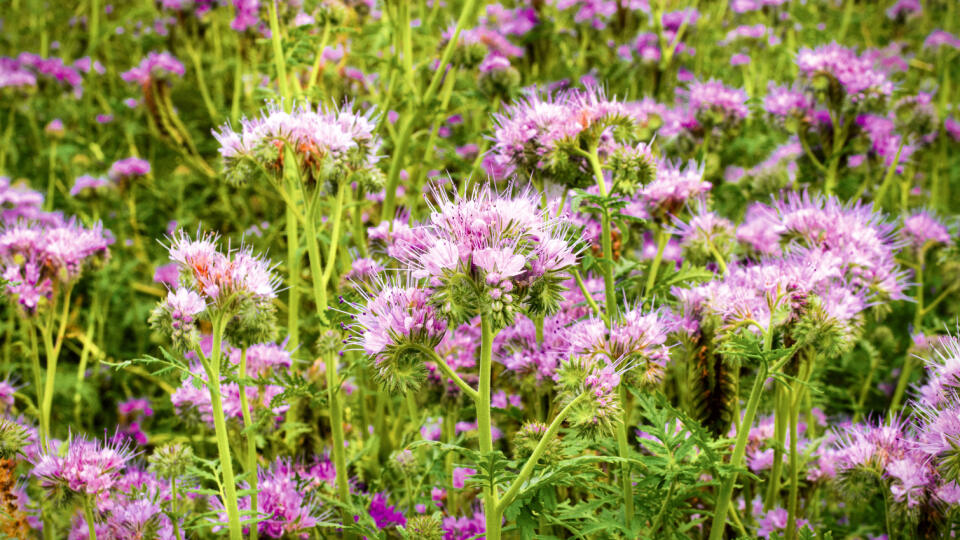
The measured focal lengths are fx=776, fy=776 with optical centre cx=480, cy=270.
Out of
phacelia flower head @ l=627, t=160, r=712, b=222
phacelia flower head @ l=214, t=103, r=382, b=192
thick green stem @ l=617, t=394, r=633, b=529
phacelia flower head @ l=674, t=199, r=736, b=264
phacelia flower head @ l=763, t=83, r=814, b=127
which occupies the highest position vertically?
phacelia flower head @ l=763, t=83, r=814, b=127

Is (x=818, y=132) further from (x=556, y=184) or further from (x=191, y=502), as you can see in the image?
(x=191, y=502)

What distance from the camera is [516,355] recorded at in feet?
7.88

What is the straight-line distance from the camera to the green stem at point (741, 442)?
6.51ft

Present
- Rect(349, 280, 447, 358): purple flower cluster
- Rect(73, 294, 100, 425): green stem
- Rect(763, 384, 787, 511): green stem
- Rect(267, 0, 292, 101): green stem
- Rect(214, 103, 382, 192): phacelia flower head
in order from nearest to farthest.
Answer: Rect(349, 280, 447, 358): purple flower cluster → Rect(214, 103, 382, 192): phacelia flower head → Rect(763, 384, 787, 511): green stem → Rect(267, 0, 292, 101): green stem → Rect(73, 294, 100, 425): green stem

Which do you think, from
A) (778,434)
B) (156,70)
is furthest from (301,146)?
(156,70)

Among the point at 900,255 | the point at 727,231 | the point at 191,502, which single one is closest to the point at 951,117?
the point at 900,255

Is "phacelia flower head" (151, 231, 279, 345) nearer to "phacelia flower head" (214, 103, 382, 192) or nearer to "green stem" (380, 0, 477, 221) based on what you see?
"phacelia flower head" (214, 103, 382, 192)

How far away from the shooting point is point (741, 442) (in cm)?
204

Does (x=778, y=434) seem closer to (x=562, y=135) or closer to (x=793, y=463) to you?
(x=793, y=463)

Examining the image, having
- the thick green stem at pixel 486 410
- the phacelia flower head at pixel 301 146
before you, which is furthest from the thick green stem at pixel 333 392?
the thick green stem at pixel 486 410

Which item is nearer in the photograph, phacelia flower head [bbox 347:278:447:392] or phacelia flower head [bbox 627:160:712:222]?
phacelia flower head [bbox 347:278:447:392]

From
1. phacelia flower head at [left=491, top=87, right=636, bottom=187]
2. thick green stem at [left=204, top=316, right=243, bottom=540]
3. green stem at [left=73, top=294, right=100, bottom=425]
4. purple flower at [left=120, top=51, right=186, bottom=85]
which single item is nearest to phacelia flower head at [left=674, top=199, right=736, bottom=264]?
phacelia flower head at [left=491, top=87, right=636, bottom=187]

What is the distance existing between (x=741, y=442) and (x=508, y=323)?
796 millimetres

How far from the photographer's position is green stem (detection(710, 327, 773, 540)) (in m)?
1.98
